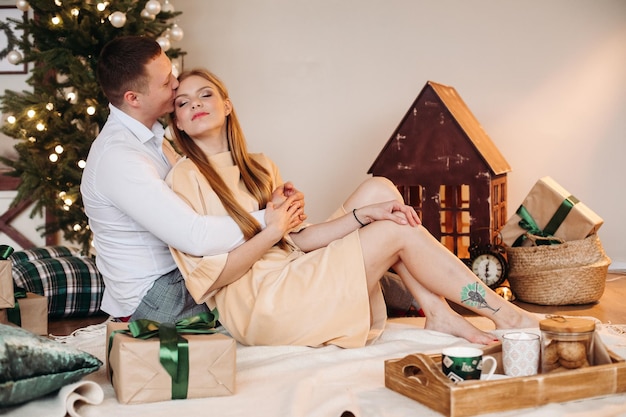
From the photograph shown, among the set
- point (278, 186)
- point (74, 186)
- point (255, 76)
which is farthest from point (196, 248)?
point (255, 76)

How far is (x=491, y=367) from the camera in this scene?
6.86 feet

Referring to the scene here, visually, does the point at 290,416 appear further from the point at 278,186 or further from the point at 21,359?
the point at 278,186

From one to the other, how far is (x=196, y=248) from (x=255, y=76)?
260cm

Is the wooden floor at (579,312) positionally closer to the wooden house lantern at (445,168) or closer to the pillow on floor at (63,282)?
the pillow on floor at (63,282)

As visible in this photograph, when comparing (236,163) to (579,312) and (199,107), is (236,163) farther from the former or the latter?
(579,312)

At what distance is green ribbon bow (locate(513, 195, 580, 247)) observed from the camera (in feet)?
12.1

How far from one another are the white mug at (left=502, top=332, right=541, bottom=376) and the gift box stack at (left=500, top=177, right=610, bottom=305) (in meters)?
1.64

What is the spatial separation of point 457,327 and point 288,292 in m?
0.57

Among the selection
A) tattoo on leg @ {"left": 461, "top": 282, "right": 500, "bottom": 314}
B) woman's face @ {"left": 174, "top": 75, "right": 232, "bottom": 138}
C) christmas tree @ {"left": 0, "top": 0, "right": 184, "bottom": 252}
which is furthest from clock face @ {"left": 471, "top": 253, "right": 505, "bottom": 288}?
christmas tree @ {"left": 0, "top": 0, "right": 184, "bottom": 252}

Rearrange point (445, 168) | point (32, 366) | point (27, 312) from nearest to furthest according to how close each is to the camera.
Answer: point (32, 366), point (27, 312), point (445, 168)

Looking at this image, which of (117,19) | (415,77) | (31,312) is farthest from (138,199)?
(415,77)

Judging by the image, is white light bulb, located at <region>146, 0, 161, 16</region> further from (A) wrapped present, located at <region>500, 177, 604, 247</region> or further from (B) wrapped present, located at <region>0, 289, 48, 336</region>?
(A) wrapped present, located at <region>500, 177, 604, 247</region>

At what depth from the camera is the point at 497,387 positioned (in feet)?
6.08

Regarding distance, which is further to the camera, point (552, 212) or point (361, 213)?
point (552, 212)
